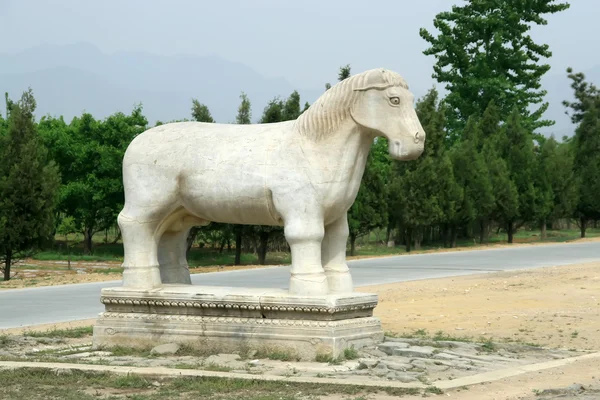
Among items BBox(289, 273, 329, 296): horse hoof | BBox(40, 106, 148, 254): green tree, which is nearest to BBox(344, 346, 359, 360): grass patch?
BBox(289, 273, 329, 296): horse hoof

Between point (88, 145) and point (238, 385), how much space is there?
77.1 feet

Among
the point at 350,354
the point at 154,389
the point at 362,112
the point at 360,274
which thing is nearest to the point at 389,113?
the point at 362,112

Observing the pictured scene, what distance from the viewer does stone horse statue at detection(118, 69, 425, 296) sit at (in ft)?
29.6

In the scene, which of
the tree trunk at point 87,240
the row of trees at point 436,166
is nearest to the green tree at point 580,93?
the row of trees at point 436,166

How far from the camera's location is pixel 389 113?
902 centimetres

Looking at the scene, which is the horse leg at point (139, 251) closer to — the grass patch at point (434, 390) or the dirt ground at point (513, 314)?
the dirt ground at point (513, 314)

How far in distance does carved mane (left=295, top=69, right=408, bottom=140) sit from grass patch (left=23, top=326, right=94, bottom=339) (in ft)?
12.3

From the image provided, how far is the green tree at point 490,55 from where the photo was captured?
A: 4031 centimetres

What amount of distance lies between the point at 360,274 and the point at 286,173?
10298 millimetres

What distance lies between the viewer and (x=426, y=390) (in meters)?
7.41

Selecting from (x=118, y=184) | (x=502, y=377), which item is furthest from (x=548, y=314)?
(x=118, y=184)

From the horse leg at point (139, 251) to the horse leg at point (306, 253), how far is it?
1.52 meters

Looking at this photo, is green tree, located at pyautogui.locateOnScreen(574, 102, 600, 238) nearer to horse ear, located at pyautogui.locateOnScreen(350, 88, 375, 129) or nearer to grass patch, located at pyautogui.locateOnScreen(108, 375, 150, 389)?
horse ear, located at pyautogui.locateOnScreen(350, 88, 375, 129)

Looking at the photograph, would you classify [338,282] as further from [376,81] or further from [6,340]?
[6,340]
